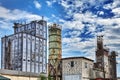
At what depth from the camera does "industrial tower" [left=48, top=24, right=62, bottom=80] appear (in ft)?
153

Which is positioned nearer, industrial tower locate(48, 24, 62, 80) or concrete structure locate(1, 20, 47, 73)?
industrial tower locate(48, 24, 62, 80)

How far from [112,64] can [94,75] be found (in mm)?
19712

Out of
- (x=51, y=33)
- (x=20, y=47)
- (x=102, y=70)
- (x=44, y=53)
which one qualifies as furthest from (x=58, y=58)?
(x=44, y=53)

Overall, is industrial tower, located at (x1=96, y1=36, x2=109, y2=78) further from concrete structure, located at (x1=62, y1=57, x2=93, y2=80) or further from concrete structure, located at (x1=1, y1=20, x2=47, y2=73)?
concrete structure, located at (x1=1, y1=20, x2=47, y2=73)

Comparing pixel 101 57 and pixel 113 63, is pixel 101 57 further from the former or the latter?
pixel 113 63

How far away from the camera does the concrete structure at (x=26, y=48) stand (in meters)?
60.8

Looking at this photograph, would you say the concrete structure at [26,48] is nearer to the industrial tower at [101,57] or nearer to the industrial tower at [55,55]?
the industrial tower at [55,55]

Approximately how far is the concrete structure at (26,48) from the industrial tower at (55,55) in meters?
14.0

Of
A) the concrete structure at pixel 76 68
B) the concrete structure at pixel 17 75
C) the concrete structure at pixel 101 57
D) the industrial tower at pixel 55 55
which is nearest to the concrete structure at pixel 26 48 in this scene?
the industrial tower at pixel 55 55

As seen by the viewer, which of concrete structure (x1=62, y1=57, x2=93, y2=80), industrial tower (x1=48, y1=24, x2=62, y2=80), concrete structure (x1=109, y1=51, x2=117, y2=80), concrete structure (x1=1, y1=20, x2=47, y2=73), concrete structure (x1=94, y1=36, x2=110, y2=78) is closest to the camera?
concrete structure (x1=62, y1=57, x2=93, y2=80)

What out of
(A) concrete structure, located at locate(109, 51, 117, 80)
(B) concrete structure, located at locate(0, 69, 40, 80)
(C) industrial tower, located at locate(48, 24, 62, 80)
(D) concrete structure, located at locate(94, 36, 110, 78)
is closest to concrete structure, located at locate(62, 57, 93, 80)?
(C) industrial tower, located at locate(48, 24, 62, 80)

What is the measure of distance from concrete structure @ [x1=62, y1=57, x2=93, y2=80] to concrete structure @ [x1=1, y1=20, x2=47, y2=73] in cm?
1872

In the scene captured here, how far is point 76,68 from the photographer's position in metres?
42.9

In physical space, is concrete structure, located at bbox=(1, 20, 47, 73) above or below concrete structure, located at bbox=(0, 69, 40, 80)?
above
